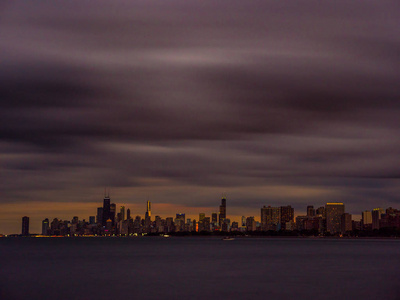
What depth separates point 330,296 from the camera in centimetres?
7444

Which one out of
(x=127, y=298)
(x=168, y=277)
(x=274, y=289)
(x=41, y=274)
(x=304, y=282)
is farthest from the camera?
(x=41, y=274)

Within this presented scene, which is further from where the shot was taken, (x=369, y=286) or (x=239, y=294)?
(x=369, y=286)

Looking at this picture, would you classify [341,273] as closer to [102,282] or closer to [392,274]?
[392,274]

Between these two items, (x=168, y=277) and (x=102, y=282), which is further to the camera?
(x=168, y=277)

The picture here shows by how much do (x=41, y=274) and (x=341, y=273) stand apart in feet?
181

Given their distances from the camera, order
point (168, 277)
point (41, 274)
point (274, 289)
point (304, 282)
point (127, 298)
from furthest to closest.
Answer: point (41, 274) → point (168, 277) → point (304, 282) → point (274, 289) → point (127, 298)

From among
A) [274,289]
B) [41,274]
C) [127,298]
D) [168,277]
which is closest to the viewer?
[127,298]

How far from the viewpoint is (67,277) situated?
329 feet

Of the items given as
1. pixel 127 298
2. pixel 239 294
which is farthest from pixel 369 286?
pixel 127 298

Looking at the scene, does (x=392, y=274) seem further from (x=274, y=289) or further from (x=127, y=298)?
(x=127, y=298)

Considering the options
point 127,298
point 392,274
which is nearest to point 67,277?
point 127,298

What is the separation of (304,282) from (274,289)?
1076 centimetres

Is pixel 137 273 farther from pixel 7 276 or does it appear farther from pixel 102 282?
pixel 7 276

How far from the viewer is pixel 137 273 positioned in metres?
107
